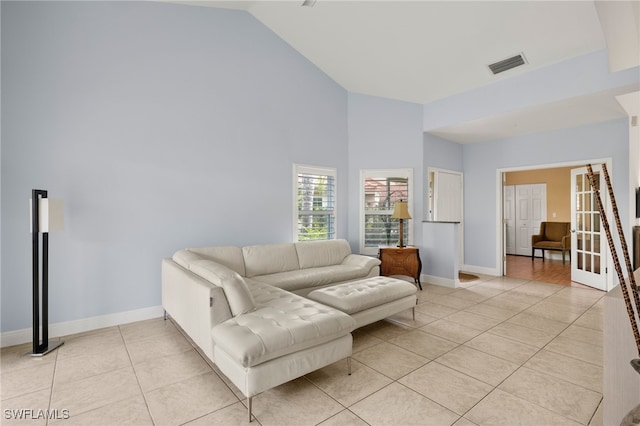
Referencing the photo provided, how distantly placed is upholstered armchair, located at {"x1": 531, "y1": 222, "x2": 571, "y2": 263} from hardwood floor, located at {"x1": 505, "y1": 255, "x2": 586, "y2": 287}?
34 cm

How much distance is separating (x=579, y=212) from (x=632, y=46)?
3180mm

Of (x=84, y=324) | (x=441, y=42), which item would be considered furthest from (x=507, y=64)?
(x=84, y=324)

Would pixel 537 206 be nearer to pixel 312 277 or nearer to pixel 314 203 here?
pixel 314 203

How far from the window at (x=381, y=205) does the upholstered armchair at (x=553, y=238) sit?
14.8 ft

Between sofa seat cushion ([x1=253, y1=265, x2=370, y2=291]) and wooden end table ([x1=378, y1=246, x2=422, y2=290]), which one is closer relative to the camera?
sofa seat cushion ([x1=253, y1=265, x2=370, y2=291])

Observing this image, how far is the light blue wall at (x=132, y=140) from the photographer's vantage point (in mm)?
2924

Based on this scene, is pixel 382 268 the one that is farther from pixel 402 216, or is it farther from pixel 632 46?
pixel 632 46

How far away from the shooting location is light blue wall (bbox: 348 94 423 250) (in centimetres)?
527

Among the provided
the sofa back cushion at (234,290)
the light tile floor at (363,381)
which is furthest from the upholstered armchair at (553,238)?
the sofa back cushion at (234,290)

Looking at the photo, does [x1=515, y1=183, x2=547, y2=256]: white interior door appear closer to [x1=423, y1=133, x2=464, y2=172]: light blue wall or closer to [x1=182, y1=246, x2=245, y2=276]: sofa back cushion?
[x1=423, y1=133, x2=464, y2=172]: light blue wall

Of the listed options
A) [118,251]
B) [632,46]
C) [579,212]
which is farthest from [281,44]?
[579,212]

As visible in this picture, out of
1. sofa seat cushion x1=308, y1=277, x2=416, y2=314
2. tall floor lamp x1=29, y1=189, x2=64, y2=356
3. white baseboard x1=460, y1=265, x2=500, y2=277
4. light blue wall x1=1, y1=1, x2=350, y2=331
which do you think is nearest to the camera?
tall floor lamp x1=29, y1=189, x2=64, y2=356

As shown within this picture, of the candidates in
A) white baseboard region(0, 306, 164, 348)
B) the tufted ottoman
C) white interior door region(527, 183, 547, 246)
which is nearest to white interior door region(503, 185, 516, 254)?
white interior door region(527, 183, 547, 246)

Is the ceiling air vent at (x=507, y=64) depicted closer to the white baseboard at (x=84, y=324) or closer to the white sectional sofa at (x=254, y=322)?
the white sectional sofa at (x=254, y=322)
